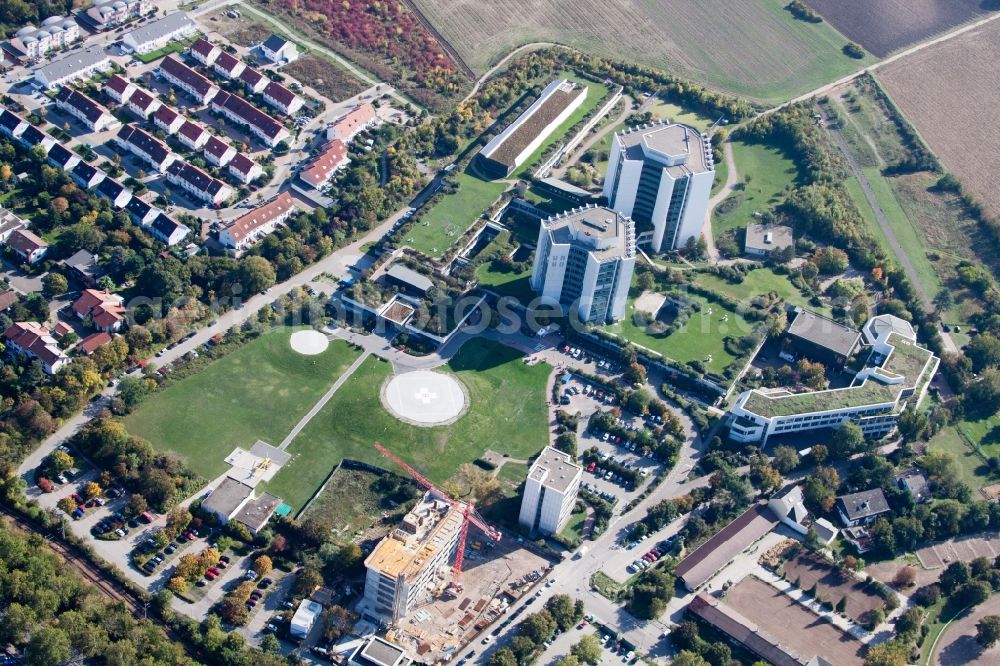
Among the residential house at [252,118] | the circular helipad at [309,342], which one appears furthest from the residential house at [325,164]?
the circular helipad at [309,342]

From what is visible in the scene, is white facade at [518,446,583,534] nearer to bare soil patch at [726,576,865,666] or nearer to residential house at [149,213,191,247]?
bare soil patch at [726,576,865,666]

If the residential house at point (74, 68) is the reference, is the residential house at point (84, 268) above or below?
below

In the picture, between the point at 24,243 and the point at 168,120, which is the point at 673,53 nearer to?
the point at 168,120

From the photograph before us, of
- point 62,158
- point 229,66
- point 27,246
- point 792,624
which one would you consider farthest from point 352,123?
point 792,624

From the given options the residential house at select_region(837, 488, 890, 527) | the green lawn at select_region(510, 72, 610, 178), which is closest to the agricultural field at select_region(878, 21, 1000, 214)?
the green lawn at select_region(510, 72, 610, 178)

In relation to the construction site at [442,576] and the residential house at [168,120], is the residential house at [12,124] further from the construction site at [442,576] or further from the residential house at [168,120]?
the construction site at [442,576]

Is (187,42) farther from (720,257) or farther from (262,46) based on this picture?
(720,257)

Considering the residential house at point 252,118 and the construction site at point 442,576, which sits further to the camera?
the residential house at point 252,118
